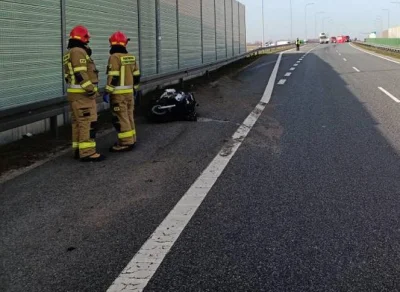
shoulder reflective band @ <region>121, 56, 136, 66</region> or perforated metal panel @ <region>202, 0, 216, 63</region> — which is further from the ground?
perforated metal panel @ <region>202, 0, 216, 63</region>

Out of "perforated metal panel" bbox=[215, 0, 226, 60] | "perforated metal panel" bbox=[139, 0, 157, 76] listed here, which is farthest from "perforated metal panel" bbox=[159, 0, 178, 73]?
"perforated metal panel" bbox=[215, 0, 226, 60]

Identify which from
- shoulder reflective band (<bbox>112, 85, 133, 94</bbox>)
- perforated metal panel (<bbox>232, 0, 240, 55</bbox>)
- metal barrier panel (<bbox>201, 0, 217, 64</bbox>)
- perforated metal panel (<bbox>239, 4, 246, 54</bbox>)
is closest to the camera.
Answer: shoulder reflective band (<bbox>112, 85, 133, 94</bbox>)

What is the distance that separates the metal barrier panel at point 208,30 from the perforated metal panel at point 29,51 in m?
12.7

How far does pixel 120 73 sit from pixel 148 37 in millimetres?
6190

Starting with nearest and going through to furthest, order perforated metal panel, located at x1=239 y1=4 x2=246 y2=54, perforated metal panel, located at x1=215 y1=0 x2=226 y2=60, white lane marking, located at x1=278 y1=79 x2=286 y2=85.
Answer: white lane marking, located at x1=278 y1=79 x2=286 y2=85 → perforated metal panel, located at x1=215 y1=0 x2=226 y2=60 → perforated metal panel, located at x1=239 y1=4 x2=246 y2=54

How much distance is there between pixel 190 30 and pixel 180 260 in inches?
613

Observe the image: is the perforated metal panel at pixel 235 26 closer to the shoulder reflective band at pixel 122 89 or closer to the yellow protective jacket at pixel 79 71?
the shoulder reflective band at pixel 122 89

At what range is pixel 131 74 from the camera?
7332mm

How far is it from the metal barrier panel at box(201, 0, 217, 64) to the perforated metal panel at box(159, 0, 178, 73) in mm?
4888

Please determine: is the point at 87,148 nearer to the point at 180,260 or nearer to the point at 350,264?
the point at 180,260

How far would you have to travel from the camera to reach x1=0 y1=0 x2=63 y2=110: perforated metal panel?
23.3ft

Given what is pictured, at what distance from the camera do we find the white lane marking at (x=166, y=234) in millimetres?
3123

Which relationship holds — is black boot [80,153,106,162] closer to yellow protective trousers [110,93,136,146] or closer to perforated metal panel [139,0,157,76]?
yellow protective trousers [110,93,136,146]

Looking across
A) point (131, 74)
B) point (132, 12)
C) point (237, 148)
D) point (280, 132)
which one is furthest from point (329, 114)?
point (132, 12)
